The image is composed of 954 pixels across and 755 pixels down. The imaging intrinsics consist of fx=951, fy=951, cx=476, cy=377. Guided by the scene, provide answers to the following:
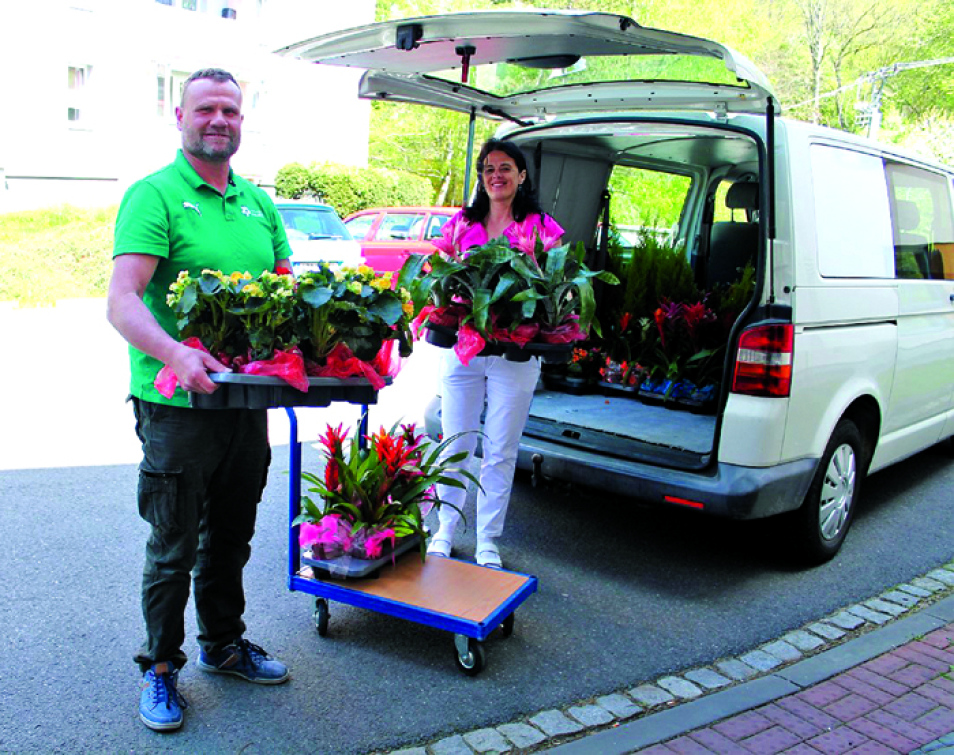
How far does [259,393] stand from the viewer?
2.94 meters

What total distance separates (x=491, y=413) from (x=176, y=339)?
67.9 inches

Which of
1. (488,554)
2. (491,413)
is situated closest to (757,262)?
(491,413)

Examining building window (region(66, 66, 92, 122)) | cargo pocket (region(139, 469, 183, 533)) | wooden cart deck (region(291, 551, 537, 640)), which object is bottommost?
wooden cart deck (region(291, 551, 537, 640))

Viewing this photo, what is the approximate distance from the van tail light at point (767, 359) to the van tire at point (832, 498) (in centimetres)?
66

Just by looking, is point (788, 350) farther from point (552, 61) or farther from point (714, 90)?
point (552, 61)

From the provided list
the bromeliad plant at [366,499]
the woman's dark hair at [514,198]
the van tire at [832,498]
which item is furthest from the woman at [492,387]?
the van tire at [832,498]

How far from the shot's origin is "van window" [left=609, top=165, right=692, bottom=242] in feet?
22.5

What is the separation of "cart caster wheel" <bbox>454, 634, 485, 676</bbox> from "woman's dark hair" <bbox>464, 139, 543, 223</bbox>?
205 centimetres

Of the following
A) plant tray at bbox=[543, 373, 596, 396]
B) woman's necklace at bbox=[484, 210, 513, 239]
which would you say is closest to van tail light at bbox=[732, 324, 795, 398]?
woman's necklace at bbox=[484, 210, 513, 239]

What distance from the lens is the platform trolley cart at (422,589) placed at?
144 inches

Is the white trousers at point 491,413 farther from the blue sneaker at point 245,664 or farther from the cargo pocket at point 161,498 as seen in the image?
the cargo pocket at point 161,498

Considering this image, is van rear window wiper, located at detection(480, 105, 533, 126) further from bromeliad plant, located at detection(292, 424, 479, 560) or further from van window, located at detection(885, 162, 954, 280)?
bromeliad plant, located at detection(292, 424, 479, 560)

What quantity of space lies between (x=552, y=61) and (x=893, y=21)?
40.5 metres

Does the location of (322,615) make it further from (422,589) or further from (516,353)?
(516,353)
